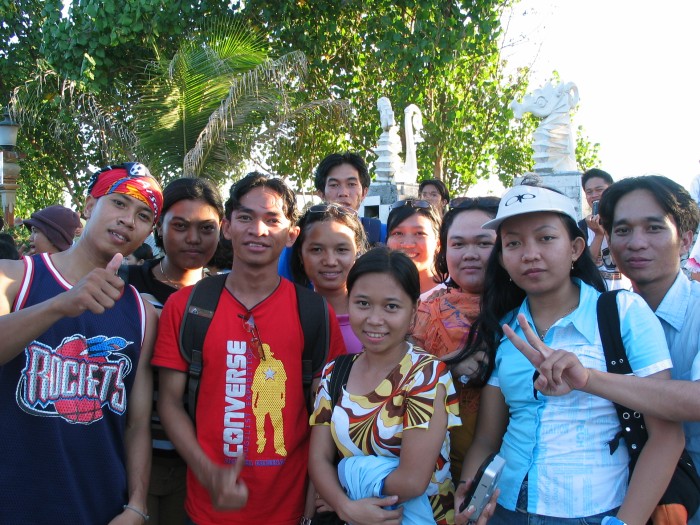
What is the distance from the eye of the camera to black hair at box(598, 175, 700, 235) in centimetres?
237

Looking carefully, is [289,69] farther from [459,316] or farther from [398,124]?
[459,316]

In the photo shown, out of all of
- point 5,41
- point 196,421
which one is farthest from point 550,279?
point 5,41

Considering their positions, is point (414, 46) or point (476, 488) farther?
point (414, 46)

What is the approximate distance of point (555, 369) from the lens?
1.83 m

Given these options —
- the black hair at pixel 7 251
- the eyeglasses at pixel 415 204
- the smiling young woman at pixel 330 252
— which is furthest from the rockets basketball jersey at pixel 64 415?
the black hair at pixel 7 251

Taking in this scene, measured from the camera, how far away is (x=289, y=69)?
1062cm

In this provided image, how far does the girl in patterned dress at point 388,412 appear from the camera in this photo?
2.02 m

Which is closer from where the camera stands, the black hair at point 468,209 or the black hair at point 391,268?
the black hair at point 391,268

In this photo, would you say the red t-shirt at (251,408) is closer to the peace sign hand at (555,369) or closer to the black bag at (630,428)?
the peace sign hand at (555,369)

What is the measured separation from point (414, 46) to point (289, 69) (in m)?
3.56

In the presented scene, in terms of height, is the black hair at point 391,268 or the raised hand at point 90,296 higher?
the black hair at point 391,268

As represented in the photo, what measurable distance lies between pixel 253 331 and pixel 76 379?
0.67m

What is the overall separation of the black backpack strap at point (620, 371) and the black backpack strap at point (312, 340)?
1.08 m

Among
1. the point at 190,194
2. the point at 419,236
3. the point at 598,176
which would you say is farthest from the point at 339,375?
the point at 598,176
